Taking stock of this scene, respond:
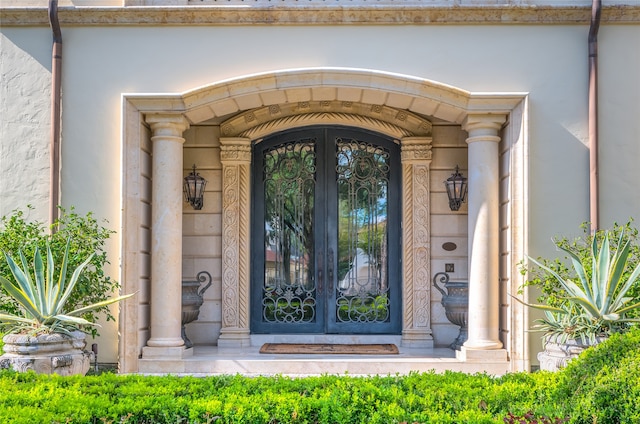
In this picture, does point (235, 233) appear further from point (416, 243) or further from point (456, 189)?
point (456, 189)

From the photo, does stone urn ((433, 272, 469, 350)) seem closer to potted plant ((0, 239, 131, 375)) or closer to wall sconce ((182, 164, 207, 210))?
wall sconce ((182, 164, 207, 210))

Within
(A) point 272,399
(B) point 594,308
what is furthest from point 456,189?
(A) point 272,399

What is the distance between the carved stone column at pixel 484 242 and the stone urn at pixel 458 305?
26.8 inches

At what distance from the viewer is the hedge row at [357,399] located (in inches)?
186


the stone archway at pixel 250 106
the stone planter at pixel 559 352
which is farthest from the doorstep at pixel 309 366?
the stone planter at pixel 559 352

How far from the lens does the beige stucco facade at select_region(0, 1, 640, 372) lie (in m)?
8.64

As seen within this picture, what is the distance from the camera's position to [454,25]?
880 centimetres

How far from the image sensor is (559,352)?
698 cm

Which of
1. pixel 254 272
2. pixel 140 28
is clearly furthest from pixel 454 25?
pixel 254 272

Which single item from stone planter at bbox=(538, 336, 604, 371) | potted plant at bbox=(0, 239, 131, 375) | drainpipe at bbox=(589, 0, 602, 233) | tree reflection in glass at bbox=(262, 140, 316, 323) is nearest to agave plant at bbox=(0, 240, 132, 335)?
potted plant at bbox=(0, 239, 131, 375)

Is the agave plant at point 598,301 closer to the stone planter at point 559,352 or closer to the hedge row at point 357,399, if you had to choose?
the stone planter at point 559,352

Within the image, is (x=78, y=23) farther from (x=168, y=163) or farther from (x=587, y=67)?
(x=587, y=67)

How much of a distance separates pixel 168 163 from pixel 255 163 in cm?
203

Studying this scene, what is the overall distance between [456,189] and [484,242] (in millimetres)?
1554
